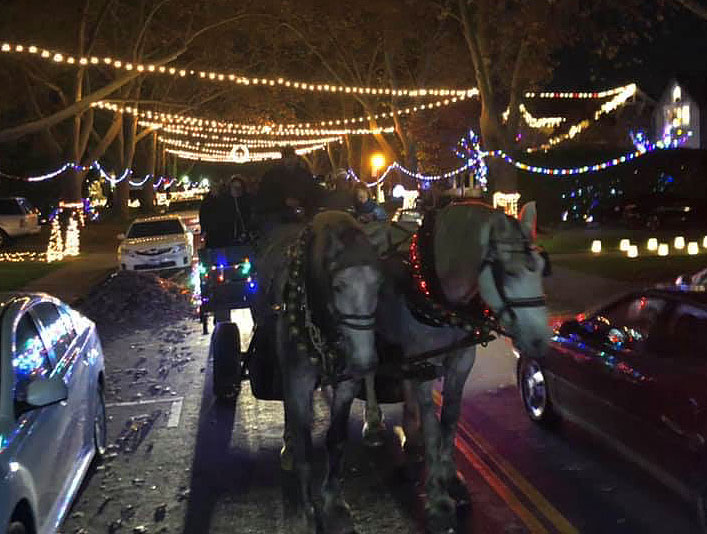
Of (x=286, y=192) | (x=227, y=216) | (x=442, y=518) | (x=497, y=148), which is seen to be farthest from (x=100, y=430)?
(x=497, y=148)

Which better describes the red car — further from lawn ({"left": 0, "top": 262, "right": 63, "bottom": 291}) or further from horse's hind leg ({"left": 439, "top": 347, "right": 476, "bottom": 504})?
lawn ({"left": 0, "top": 262, "right": 63, "bottom": 291})

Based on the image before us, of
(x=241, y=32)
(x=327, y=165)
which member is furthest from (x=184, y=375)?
(x=327, y=165)

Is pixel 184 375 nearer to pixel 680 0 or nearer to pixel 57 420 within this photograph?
pixel 57 420

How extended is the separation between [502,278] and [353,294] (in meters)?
0.86

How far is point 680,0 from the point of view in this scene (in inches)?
499

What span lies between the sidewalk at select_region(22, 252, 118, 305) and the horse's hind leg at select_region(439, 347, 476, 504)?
530 inches

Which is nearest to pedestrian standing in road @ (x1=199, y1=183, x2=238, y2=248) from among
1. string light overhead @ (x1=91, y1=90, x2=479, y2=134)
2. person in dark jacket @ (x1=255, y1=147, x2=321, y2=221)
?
person in dark jacket @ (x1=255, y1=147, x2=321, y2=221)

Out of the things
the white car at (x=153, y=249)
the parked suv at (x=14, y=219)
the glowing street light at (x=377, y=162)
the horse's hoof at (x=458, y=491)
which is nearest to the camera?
the horse's hoof at (x=458, y=491)

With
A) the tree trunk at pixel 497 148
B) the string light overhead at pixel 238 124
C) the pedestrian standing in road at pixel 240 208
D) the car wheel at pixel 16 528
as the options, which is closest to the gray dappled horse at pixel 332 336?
the car wheel at pixel 16 528

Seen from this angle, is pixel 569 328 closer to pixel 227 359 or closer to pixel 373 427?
pixel 373 427

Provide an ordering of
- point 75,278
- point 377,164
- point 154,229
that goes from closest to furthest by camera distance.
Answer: point 75,278, point 154,229, point 377,164

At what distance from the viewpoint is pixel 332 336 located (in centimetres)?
525

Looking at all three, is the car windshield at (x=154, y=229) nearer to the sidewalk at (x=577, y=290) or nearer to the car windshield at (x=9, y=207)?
the sidewalk at (x=577, y=290)

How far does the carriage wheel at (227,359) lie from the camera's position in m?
8.53
